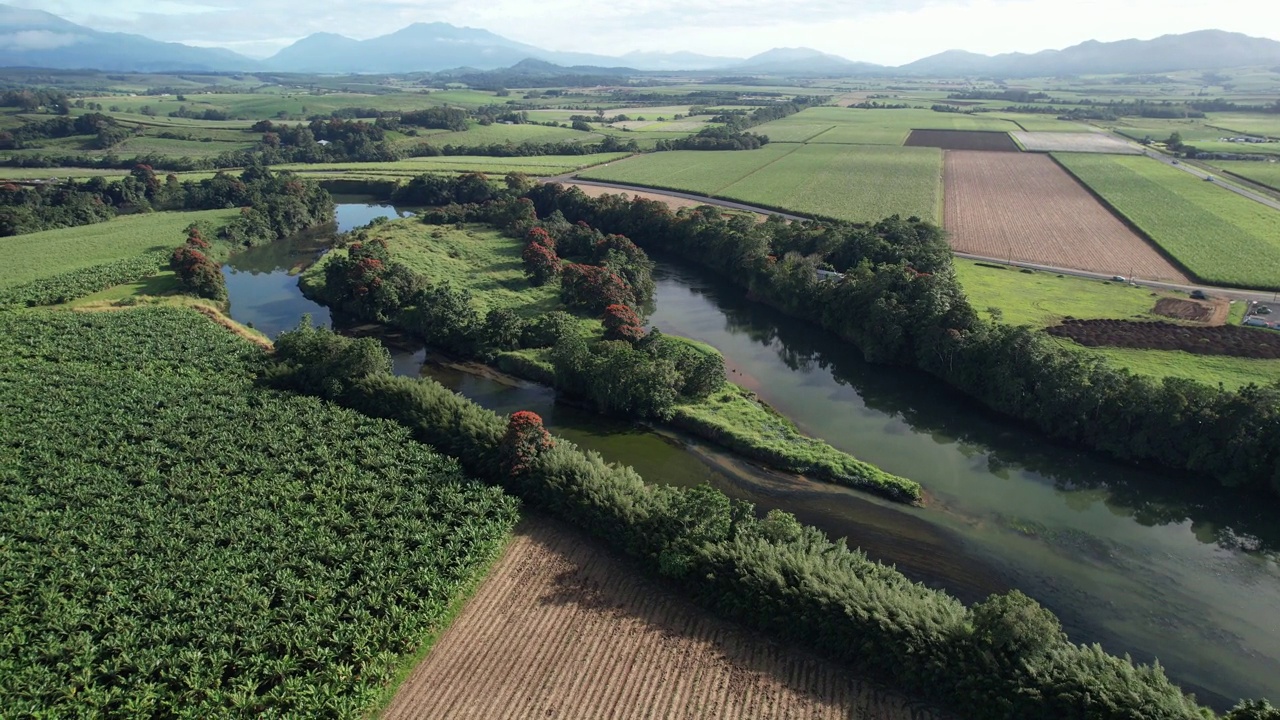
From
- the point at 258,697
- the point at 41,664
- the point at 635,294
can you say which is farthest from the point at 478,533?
the point at 635,294

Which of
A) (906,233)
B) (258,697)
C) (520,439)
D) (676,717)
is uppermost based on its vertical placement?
(906,233)

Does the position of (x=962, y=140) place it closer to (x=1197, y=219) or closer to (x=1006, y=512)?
(x=1197, y=219)

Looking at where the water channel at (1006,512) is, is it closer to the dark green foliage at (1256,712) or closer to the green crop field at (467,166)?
the dark green foliage at (1256,712)

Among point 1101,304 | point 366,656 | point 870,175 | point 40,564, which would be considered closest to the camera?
point 366,656

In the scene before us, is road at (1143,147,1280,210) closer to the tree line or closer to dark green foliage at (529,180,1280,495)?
dark green foliage at (529,180,1280,495)

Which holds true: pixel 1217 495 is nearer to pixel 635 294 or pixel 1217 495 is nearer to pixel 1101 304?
pixel 1101 304

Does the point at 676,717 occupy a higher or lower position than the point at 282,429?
lower
